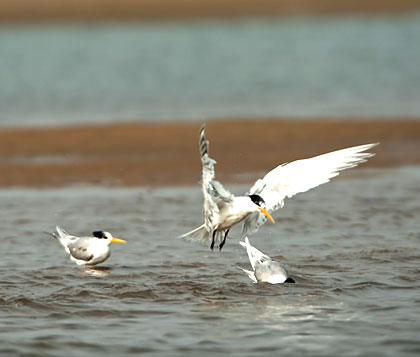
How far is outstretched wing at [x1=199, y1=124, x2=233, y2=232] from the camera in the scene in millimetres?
7602

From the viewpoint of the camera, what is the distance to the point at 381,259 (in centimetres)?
929

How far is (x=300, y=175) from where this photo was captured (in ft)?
29.3

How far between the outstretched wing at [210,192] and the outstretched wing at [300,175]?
45cm

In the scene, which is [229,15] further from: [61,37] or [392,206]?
[392,206]

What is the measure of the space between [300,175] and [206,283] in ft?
4.55

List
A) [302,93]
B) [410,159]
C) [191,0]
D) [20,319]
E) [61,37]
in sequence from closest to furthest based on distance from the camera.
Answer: [20,319]
[410,159]
[302,93]
[61,37]
[191,0]

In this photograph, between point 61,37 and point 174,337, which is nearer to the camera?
point 174,337

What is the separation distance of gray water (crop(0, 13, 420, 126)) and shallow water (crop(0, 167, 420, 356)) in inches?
272

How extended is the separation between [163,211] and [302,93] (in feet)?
34.4

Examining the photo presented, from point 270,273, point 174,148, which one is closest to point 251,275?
point 270,273

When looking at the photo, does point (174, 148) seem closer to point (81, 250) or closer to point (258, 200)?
point (81, 250)

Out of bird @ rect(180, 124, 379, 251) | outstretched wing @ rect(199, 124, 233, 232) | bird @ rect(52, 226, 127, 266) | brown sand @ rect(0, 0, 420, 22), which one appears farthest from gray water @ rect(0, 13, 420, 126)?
outstretched wing @ rect(199, 124, 233, 232)

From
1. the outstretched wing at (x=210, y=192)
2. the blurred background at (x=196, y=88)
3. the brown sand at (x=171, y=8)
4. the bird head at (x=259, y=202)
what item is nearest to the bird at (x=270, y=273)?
the bird head at (x=259, y=202)

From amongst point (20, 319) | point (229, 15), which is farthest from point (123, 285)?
point (229, 15)
